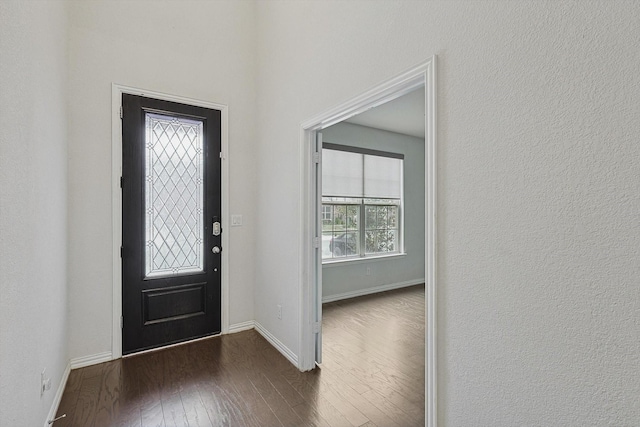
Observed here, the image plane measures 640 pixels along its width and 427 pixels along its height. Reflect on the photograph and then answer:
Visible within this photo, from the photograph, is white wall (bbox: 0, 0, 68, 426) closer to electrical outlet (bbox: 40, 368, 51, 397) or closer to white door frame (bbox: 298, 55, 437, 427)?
electrical outlet (bbox: 40, 368, 51, 397)

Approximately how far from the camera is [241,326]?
3.40 metres

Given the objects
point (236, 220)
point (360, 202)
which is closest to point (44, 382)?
point (236, 220)

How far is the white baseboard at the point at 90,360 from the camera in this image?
2.60 meters

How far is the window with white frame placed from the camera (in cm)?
466

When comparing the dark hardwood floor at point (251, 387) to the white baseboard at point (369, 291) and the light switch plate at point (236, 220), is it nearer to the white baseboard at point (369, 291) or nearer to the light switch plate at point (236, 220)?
the light switch plate at point (236, 220)

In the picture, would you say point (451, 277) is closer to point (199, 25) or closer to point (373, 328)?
point (373, 328)

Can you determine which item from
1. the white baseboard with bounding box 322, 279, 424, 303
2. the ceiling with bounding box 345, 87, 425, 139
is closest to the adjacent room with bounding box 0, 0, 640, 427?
the white baseboard with bounding box 322, 279, 424, 303

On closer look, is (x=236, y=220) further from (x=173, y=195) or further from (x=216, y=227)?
(x=173, y=195)

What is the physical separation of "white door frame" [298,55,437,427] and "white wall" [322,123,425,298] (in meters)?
1.95

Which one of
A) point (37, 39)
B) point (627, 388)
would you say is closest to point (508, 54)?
point (627, 388)

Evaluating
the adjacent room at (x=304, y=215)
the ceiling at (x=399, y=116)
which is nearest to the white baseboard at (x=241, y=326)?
the adjacent room at (x=304, y=215)

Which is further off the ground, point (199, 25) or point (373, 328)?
point (199, 25)

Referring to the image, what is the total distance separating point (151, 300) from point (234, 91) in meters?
2.35

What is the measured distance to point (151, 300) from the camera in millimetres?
2938
